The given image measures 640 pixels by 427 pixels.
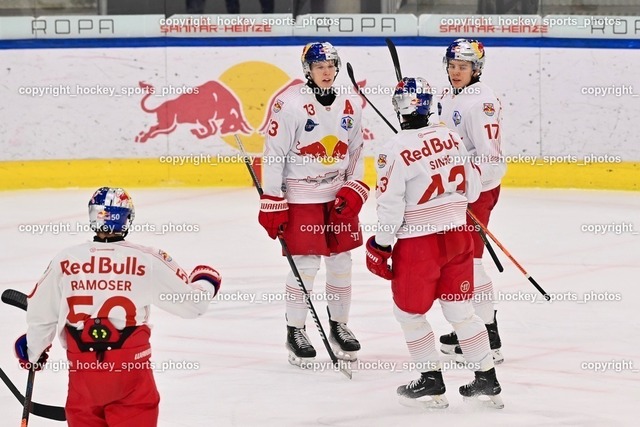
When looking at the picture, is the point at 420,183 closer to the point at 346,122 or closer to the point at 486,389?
the point at 486,389

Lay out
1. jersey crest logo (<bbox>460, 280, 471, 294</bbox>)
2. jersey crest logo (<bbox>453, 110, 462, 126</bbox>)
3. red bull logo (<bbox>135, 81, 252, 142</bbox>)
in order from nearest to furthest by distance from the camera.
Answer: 1. jersey crest logo (<bbox>460, 280, 471, 294</bbox>)
2. jersey crest logo (<bbox>453, 110, 462, 126</bbox>)
3. red bull logo (<bbox>135, 81, 252, 142</bbox>)

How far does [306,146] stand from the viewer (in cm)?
602

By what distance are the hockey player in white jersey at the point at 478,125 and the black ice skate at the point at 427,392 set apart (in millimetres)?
772

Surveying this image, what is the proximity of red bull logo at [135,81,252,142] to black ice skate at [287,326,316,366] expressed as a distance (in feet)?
16.6

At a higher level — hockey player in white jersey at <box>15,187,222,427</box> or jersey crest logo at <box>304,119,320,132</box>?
jersey crest logo at <box>304,119,320,132</box>

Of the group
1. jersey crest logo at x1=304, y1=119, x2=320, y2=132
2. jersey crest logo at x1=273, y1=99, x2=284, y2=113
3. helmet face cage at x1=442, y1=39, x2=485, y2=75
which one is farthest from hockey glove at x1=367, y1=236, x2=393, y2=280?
helmet face cage at x1=442, y1=39, x2=485, y2=75

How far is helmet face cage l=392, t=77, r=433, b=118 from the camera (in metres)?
5.17

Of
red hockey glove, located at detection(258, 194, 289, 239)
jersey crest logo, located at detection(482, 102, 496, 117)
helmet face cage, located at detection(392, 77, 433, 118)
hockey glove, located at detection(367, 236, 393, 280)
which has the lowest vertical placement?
hockey glove, located at detection(367, 236, 393, 280)

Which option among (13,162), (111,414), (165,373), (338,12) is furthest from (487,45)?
(111,414)

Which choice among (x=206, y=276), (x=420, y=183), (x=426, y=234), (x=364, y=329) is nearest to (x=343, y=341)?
(x=364, y=329)

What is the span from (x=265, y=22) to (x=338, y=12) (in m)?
0.63

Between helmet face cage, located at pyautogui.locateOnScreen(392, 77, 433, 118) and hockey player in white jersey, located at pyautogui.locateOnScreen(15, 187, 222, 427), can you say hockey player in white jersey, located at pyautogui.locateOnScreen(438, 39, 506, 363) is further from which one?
hockey player in white jersey, located at pyautogui.locateOnScreen(15, 187, 222, 427)

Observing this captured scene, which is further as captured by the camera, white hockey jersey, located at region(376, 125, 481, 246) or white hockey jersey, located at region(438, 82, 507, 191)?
white hockey jersey, located at region(438, 82, 507, 191)

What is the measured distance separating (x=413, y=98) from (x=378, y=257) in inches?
25.2
